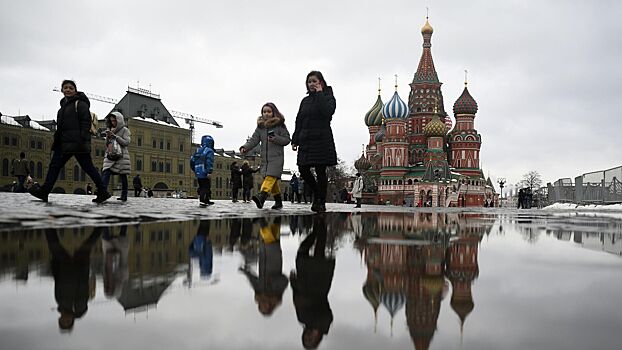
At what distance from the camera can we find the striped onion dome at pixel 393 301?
5.48ft

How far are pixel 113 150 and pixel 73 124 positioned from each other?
155 centimetres

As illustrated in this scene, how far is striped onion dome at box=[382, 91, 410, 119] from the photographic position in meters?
67.4

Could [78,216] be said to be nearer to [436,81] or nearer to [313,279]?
Result: [313,279]

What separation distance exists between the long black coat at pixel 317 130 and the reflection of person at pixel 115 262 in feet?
15.5

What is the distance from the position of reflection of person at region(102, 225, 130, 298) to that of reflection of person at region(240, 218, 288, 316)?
0.54 m

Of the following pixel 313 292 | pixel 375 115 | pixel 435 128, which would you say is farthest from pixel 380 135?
pixel 313 292

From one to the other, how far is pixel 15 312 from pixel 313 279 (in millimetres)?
1188

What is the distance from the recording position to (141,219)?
596 centimetres

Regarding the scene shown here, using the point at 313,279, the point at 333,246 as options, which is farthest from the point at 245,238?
the point at 313,279

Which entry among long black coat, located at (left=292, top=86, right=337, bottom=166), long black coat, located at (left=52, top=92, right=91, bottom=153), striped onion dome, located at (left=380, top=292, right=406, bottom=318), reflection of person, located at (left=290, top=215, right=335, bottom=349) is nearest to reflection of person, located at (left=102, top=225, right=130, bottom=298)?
reflection of person, located at (left=290, top=215, right=335, bottom=349)

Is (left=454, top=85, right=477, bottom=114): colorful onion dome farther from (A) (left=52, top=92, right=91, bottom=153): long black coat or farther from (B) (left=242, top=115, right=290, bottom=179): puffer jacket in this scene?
(A) (left=52, top=92, right=91, bottom=153): long black coat

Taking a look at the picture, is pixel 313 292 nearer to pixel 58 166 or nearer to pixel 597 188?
pixel 58 166

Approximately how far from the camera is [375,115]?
77.3 meters

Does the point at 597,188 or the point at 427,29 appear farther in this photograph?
the point at 427,29
